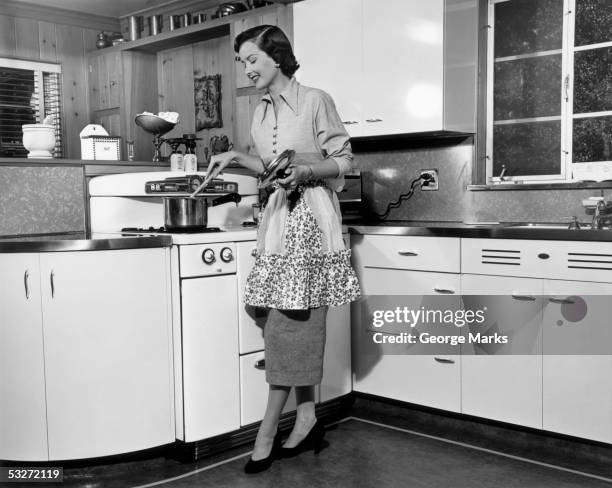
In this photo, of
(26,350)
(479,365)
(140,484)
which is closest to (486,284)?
(479,365)

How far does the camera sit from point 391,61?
3.44 m

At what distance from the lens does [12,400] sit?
2480 millimetres

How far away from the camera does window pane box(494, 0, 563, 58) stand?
3410mm

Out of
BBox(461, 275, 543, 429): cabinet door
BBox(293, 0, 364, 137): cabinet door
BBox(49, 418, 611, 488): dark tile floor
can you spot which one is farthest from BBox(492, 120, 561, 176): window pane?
BBox(49, 418, 611, 488): dark tile floor

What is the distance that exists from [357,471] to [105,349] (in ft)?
3.43

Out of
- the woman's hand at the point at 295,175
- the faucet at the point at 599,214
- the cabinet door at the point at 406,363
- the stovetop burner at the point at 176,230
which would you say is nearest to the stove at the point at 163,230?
the stovetop burner at the point at 176,230

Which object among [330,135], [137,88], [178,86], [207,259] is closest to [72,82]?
[137,88]

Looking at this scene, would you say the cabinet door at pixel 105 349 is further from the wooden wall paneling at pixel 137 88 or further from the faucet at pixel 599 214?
the wooden wall paneling at pixel 137 88

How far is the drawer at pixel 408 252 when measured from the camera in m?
3.05

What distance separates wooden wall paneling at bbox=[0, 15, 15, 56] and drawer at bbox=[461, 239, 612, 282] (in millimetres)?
4558

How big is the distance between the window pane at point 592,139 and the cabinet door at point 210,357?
1.80 metres

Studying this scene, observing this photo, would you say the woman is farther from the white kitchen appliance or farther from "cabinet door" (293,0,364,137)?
"cabinet door" (293,0,364,137)

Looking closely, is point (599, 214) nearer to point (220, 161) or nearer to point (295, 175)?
point (295, 175)

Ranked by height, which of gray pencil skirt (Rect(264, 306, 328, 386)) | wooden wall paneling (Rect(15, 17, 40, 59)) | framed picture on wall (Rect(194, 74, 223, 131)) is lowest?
gray pencil skirt (Rect(264, 306, 328, 386))
